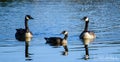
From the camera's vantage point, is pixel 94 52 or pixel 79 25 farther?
pixel 79 25

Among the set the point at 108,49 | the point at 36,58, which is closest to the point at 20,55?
the point at 36,58

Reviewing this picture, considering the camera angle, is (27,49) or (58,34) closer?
(27,49)

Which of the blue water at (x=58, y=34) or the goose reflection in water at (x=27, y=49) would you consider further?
the goose reflection in water at (x=27, y=49)

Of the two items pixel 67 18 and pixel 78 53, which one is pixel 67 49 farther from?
pixel 67 18

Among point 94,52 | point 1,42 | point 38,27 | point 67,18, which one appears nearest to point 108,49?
point 94,52

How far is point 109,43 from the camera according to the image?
31.1 meters

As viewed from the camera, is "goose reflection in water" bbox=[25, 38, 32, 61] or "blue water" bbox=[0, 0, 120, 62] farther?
"goose reflection in water" bbox=[25, 38, 32, 61]

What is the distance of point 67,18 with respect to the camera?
46.5m

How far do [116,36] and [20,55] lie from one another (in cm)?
959

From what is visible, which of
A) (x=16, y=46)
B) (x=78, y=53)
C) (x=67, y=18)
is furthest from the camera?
(x=67, y=18)

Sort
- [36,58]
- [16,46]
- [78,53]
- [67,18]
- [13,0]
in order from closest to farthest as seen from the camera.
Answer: [36,58], [78,53], [16,46], [67,18], [13,0]

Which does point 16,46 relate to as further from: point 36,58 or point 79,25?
point 79,25

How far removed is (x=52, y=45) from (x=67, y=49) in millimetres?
2659

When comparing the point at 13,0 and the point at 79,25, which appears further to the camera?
the point at 13,0
